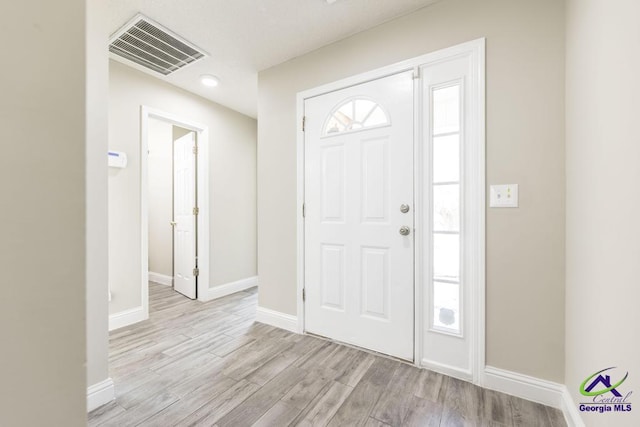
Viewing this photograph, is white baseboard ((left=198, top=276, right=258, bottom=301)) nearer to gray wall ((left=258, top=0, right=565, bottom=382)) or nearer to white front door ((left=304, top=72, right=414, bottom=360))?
white front door ((left=304, top=72, right=414, bottom=360))

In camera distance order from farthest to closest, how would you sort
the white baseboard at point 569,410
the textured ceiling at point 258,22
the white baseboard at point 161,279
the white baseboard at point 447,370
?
the white baseboard at point 161,279 < the textured ceiling at point 258,22 < the white baseboard at point 447,370 < the white baseboard at point 569,410

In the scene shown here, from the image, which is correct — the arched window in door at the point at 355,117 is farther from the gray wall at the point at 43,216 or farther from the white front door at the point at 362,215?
the gray wall at the point at 43,216

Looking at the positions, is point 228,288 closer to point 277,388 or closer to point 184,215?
point 184,215

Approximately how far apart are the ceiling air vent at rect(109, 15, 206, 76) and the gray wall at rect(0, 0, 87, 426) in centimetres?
207

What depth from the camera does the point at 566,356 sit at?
56.6 inches

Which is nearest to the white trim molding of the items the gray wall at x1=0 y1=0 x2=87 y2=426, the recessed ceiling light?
the gray wall at x1=0 y1=0 x2=87 y2=426

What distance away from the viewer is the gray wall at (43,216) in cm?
40

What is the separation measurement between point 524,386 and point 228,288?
3.14 m

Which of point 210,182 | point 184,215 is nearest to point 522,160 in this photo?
point 210,182

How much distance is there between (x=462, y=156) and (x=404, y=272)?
87cm

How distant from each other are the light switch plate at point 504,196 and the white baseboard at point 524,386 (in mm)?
982

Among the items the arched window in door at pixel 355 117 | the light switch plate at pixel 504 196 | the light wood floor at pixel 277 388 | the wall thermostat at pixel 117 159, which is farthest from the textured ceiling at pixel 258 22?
the light wood floor at pixel 277 388

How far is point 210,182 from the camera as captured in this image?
3393 mm

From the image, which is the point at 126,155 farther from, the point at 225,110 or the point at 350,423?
the point at 350,423
